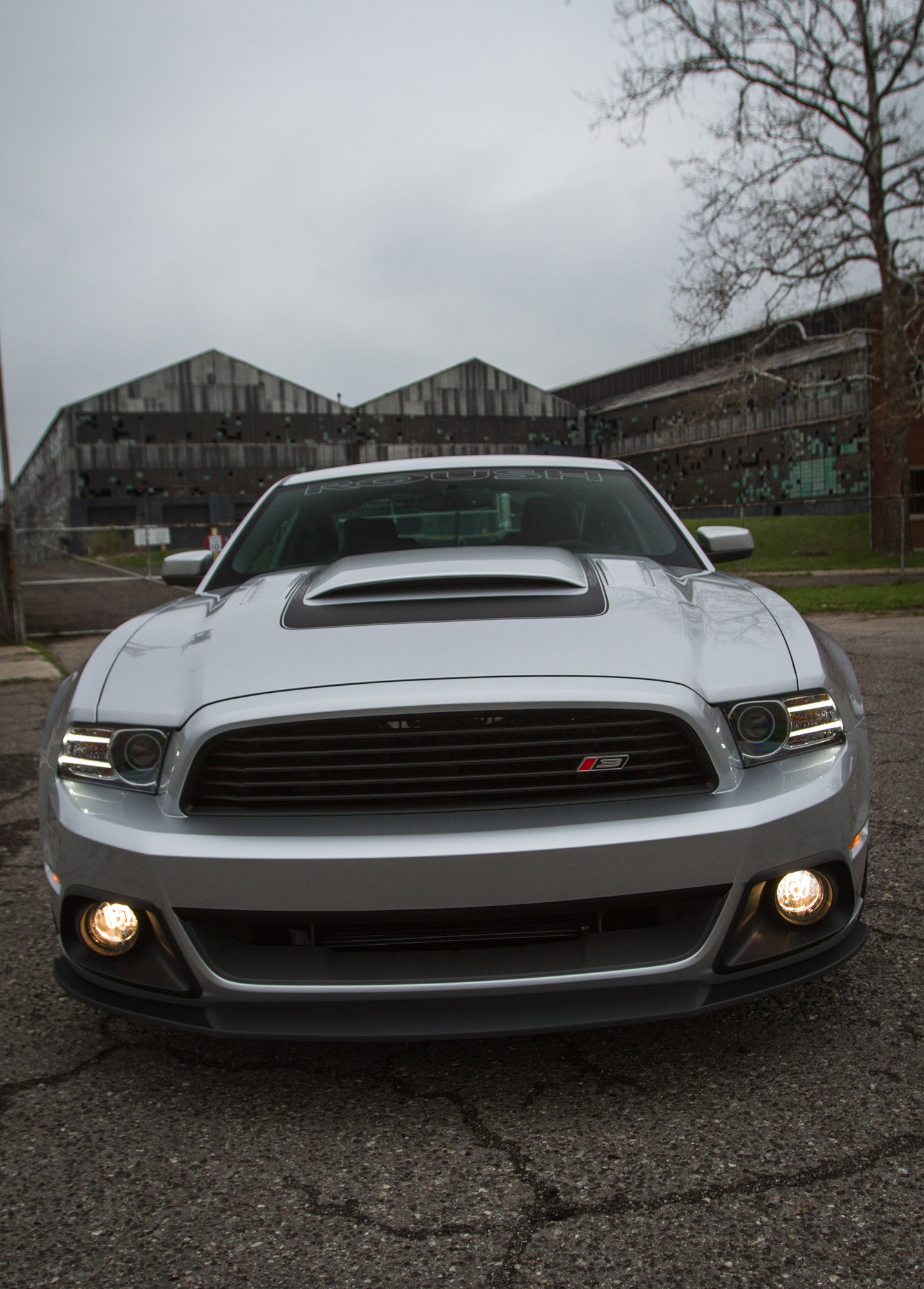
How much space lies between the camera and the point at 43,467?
2005 inches

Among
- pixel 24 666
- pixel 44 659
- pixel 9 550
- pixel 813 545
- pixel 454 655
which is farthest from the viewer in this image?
pixel 813 545

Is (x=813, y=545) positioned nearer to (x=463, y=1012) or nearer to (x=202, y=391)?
(x=463, y=1012)

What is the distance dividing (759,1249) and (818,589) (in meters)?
14.1

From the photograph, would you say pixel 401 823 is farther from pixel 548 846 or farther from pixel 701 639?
pixel 701 639

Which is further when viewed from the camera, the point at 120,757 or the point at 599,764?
the point at 120,757

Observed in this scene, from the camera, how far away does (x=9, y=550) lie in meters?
11.2

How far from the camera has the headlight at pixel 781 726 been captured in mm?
1977

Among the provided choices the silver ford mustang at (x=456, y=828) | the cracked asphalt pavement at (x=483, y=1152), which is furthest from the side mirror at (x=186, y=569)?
the cracked asphalt pavement at (x=483, y=1152)

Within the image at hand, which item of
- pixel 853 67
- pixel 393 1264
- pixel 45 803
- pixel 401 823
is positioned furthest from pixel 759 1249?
pixel 853 67

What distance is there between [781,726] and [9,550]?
10864 millimetres

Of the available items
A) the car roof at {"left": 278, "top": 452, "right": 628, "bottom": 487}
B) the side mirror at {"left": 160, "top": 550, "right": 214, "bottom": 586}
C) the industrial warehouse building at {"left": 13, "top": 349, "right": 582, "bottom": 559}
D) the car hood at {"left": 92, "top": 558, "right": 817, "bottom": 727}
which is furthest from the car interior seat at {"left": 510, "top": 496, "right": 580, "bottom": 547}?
the industrial warehouse building at {"left": 13, "top": 349, "right": 582, "bottom": 559}

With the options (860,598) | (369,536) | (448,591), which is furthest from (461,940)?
(860,598)

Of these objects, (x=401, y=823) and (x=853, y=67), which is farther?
(x=853, y=67)

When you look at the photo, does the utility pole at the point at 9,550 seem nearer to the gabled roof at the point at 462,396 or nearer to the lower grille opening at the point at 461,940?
the lower grille opening at the point at 461,940
